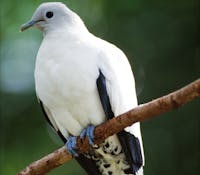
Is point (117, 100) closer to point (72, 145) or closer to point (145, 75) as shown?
point (72, 145)

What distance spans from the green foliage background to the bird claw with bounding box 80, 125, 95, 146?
6.45ft

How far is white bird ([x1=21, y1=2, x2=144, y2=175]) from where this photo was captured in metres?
6.44

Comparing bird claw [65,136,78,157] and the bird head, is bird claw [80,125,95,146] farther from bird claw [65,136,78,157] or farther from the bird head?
the bird head

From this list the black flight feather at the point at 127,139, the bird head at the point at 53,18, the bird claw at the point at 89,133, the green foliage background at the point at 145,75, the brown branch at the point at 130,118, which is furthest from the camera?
the green foliage background at the point at 145,75

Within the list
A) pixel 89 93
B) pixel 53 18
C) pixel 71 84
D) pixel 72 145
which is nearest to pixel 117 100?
pixel 89 93

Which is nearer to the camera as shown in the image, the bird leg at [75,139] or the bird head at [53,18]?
the bird leg at [75,139]

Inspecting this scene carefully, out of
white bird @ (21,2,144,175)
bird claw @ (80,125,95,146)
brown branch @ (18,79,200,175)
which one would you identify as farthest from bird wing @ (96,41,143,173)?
brown branch @ (18,79,200,175)

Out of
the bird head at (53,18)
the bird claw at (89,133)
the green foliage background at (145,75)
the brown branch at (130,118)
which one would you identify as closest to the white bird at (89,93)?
the bird claw at (89,133)

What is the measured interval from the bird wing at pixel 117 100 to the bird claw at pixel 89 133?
180mm

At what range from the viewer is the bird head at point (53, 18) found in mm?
7078

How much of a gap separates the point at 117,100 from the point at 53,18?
1.02 metres

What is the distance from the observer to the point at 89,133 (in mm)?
6234

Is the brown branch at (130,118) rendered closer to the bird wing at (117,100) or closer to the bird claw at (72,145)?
the bird claw at (72,145)

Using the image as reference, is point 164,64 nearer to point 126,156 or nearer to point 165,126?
point 165,126
